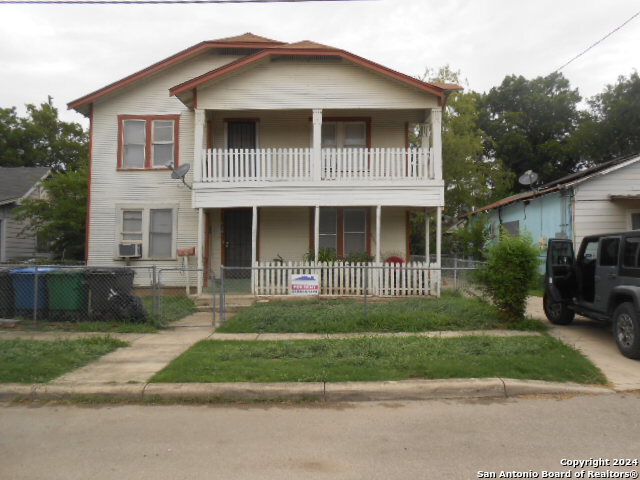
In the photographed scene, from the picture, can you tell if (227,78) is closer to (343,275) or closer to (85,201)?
(343,275)

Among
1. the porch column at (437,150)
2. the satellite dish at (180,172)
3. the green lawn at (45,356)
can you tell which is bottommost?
the green lawn at (45,356)

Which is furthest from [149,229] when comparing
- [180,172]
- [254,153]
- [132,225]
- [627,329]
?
[627,329]

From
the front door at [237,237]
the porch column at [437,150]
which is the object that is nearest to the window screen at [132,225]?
the front door at [237,237]

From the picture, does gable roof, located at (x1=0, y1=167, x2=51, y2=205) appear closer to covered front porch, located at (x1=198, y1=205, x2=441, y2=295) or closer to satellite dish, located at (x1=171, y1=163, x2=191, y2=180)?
covered front porch, located at (x1=198, y1=205, x2=441, y2=295)

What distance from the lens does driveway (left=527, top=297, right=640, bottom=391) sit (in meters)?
6.13

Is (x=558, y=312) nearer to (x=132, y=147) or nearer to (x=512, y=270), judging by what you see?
(x=512, y=270)

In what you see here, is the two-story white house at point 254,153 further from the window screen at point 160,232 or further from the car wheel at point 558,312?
the car wheel at point 558,312

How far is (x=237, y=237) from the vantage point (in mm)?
15203

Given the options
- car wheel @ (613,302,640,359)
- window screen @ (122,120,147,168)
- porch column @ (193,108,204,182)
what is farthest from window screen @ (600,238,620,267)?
window screen @ (122,120,147,168)

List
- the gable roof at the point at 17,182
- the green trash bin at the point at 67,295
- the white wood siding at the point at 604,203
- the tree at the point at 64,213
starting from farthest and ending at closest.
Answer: the gable roof at the point at 17,182, the tree at the point at 64,213, the white wood siding at the point at 604,203, the green trash bin at the point at 67,295

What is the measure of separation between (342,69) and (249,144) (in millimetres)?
3727

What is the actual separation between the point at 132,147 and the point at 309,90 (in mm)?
5757

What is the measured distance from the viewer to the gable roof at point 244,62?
42.5ft

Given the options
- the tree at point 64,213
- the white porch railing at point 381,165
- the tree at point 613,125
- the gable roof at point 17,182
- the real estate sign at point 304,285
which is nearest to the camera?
the real estate sign at point 304,285
